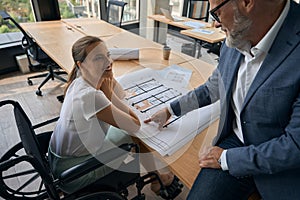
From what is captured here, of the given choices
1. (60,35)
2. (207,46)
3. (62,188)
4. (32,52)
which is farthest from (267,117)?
(207,46)

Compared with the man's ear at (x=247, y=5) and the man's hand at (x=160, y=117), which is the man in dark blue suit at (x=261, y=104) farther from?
the man's hand at (x=160, y=117)

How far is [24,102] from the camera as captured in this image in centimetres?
249

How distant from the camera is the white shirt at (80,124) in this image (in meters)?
0.92

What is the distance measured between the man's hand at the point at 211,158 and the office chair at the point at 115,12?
2649 millimetres

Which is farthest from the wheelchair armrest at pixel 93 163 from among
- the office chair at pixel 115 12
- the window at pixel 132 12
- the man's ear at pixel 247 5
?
the window at pixel 132 12

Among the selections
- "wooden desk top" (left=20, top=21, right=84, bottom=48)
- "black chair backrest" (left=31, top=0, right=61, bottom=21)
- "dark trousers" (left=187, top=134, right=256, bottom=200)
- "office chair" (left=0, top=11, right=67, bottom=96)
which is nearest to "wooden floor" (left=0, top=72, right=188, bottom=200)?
"office chair" (left=0, top=11, right=67, bottom=96)

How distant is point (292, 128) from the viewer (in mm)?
662

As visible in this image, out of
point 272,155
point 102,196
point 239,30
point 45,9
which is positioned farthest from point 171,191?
point 45,9

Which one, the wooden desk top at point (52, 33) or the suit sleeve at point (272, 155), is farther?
the wooden desk top at point (52, 33)

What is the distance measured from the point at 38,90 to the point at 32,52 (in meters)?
0.45

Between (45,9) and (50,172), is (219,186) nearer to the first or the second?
(50,172)

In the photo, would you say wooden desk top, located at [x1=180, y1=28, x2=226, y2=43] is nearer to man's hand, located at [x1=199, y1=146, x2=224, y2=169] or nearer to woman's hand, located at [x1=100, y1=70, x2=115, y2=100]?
woman's hand, located at [x1=100, y1=70, x2=115, y2=100]

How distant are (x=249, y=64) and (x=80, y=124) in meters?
0.74

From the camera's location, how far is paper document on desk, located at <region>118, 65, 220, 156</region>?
896 mm
